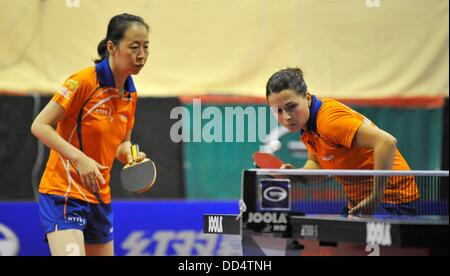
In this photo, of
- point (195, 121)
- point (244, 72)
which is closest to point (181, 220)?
point (195, 121)

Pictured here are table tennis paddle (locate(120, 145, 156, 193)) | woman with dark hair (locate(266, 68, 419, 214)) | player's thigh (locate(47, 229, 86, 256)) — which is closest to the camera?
woman with dark hair (locate(266, 68, 419, 214))

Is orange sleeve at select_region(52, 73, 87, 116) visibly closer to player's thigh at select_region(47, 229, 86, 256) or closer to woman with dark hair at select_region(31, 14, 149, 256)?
woman with dark hair at select_region(31, 14, 149, 256)

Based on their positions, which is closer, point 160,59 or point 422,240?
point 422,240

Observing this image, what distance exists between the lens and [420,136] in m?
4.34

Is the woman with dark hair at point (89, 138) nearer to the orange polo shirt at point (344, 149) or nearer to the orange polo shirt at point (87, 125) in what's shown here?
the orange polo shirt at point (87, 125)

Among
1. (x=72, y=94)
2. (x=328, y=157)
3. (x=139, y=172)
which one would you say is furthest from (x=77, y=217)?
(x=328, y=157)

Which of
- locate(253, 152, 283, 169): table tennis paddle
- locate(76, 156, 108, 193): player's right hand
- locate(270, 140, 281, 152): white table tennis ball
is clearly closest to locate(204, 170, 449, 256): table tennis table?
locate(76, 156, 108, 193): player's right hand

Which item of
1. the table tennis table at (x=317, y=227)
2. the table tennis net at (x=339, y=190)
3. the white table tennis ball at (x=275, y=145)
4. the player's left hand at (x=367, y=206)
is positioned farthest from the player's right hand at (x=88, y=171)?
the white table tennis ball at (x=275, y=145)

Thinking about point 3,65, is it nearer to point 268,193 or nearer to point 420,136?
point 268,193

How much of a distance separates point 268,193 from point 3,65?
2.28 metres

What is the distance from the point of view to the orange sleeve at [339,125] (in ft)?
9.69

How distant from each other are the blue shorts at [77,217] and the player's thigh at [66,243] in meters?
0.03

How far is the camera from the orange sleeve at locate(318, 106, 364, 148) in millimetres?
2953
